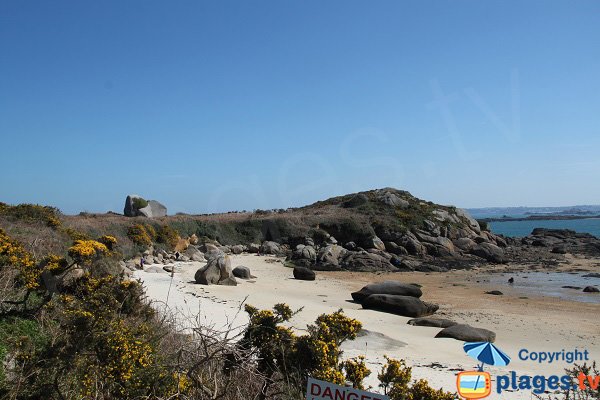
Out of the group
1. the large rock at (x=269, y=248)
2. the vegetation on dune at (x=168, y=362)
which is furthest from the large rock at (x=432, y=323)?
the large rock at (x=269, y=248)

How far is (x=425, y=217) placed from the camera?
156ft

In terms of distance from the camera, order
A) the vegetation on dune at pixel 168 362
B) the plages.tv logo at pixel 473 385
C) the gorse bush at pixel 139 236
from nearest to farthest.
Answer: the vegetation on dune at pixel 168 362 < the plages.tv logo at pixel 473 385 < the gorse bush at pixel 139 236

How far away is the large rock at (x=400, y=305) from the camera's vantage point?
57.7 ft

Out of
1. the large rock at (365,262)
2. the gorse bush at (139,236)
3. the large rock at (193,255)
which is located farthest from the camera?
the large rock at (365,262)

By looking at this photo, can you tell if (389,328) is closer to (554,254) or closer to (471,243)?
(471,243)

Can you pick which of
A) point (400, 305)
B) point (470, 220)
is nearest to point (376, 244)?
point (470, 220)

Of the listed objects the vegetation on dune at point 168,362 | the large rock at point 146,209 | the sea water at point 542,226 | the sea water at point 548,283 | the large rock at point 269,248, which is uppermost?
the large rock at point 146,209

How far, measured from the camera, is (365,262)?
34281 mm

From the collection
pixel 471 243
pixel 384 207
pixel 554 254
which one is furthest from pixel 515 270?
pixel 384 207

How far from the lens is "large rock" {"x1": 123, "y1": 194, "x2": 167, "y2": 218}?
1628 inches

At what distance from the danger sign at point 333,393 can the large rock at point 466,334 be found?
35.0 ft

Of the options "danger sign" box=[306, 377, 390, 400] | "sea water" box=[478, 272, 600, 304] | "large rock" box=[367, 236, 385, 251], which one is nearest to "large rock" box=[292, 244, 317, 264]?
"large rock" box=[367, 236, 385, 251]

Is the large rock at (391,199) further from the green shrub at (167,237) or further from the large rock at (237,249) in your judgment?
the green shrub at (167,237)

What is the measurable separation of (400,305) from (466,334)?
4.50 metres
